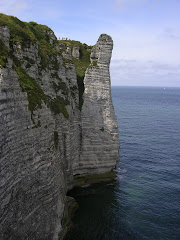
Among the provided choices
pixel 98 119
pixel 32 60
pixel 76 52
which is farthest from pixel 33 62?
pixel 76 52

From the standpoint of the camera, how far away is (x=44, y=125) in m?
24.6

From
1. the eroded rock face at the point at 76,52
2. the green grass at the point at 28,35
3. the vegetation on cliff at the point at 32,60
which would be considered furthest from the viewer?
the eroded rock face at the point at 76,52

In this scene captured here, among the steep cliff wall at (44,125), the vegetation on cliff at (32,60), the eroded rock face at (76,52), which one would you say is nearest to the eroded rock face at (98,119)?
the steep cliff wall at (44,125)

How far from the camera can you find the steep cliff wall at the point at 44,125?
19016 millimetres

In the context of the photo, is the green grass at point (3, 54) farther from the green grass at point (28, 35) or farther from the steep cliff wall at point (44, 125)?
the green grass at point (28, 35)

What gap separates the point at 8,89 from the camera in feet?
63.1

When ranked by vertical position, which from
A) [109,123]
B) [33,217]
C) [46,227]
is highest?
[109,123]

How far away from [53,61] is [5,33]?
455 inches

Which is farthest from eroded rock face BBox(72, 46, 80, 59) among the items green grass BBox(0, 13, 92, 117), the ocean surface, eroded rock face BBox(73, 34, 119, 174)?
the ocean surface

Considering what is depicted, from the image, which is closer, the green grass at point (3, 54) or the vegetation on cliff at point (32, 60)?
the green grass at point (3, 54)

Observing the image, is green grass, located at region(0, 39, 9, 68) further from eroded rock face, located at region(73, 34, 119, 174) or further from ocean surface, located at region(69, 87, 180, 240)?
ocean surface, located at region(69, 87, 180, 240)

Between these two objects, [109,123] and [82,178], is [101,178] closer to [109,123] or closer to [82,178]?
[82,178]

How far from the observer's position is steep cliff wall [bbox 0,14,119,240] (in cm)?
1902

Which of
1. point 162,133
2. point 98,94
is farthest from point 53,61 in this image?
point 162,133
